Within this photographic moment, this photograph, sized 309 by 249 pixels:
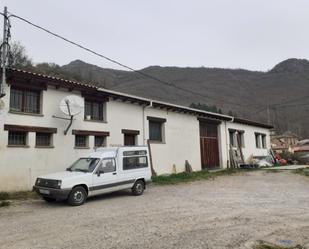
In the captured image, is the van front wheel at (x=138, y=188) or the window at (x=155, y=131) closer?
A: the van front wheel at (x=138, y=188)

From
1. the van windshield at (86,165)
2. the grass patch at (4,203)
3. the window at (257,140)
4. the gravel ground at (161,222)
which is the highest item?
the window at (257,140)

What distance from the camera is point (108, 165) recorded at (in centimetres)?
1172

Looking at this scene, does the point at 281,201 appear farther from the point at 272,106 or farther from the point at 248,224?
the point at 272,106

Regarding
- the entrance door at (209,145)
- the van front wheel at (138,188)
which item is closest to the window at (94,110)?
the van front wheel at (138,188)

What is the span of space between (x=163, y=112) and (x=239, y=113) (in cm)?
4240

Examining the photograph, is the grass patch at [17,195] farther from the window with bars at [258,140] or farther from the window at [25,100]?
the window with bars at [258,140]

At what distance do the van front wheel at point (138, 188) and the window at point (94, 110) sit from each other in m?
4.85

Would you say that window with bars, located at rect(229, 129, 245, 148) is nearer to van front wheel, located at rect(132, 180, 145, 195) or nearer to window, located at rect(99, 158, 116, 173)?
van front wheel, located at rect(132, 180, 145, 195)

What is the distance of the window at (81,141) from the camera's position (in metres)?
15.2

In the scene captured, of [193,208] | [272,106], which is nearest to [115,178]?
[193,208]

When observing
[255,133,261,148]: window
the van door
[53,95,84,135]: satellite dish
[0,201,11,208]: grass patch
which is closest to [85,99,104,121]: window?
[53,95,84,135]: satellite dish

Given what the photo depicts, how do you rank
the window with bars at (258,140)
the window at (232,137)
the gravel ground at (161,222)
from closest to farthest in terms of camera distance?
the gravel ground at (161,222) < the window at (232,137) < the window with bars at (258,140)

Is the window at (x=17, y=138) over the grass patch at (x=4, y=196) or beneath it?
over

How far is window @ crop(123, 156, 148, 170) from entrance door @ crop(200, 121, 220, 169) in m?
10.6
